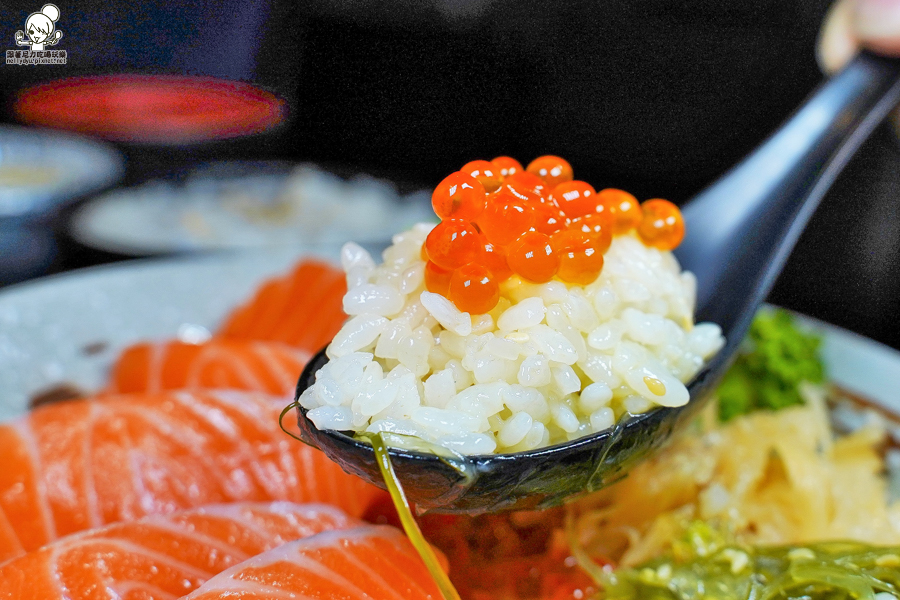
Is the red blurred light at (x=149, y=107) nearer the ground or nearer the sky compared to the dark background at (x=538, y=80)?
nearer the ground

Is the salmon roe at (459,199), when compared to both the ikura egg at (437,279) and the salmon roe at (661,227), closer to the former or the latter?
the ikura egg at (437,279)

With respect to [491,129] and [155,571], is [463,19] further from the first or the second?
[155,571]

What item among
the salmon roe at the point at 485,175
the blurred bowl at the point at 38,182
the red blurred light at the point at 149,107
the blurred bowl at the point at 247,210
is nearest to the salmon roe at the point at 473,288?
the salmon roe at the point at 485,175

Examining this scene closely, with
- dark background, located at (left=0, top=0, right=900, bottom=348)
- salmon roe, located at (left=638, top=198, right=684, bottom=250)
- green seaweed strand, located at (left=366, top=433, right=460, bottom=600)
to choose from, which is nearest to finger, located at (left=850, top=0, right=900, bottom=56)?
dark background, located at (left=0, top=0, right=900, bottom=348)

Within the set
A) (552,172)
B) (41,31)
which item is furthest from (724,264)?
(41,31)

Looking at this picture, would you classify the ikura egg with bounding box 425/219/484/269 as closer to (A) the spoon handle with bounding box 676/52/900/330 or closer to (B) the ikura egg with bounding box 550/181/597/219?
(B) the ikura egg with bounding box 550/181/597/219

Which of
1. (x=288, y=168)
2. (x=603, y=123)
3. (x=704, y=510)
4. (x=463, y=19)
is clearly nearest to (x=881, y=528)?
(x=704, y=510)
